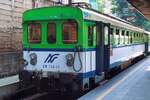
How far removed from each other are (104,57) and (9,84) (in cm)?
338

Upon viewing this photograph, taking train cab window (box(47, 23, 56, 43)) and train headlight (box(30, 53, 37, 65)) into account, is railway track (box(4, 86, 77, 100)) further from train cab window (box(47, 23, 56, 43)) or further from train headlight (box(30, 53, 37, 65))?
train cab window (box(47, 23, 56, 43))

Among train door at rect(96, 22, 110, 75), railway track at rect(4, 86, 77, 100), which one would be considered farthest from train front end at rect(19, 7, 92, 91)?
train door at rect(96, 22, 110, 75)

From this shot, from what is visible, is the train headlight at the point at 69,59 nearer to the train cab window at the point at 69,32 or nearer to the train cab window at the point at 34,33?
the train cab window at the point at 69,32

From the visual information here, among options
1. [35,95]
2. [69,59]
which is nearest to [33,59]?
[69,59]

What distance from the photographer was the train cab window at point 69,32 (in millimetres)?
11679

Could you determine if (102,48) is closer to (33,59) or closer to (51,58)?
(51,58)

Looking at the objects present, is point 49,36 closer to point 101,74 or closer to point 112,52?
point 101,74

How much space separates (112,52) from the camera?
15094 mm

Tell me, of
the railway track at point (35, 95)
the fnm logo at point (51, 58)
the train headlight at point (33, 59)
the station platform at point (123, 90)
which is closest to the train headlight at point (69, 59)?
the fnm logo at point (51, 58)

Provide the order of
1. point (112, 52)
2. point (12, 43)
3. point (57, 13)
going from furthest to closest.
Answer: point (12, 43)
point (112, 52)
point (57, 13)

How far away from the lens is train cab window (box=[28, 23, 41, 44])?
12.4 meters

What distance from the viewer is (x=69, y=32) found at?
11852 millimetres

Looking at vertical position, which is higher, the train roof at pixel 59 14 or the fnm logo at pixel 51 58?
the train roof at pixel 59 14

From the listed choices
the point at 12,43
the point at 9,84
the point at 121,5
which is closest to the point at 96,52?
the point at 9,84
